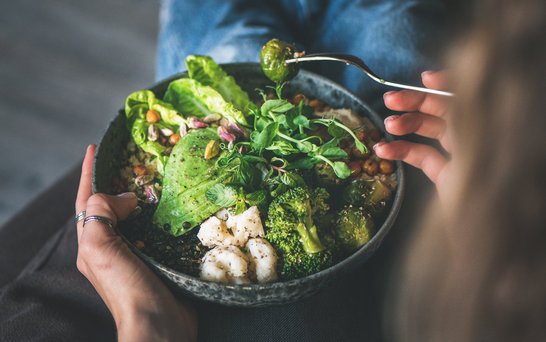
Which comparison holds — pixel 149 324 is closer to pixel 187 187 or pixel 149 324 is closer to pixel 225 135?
pixel 187 187

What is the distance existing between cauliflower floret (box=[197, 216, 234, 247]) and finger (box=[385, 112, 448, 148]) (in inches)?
15.9

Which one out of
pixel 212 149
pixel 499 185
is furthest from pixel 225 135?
pixel 499 185

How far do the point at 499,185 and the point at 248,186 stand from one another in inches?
18.2

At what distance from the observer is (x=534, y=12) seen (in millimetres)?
513

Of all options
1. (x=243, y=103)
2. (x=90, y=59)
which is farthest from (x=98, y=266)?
(x=90, y=59)

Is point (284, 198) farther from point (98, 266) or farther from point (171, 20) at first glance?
point (171, 20)

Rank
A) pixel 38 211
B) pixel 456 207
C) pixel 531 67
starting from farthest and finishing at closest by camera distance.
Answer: pixel 38 211 < pixel 456 207 < pixel 531 67

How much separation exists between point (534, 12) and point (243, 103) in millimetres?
666

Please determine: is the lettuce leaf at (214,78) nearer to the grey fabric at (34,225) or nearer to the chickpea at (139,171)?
the chickpea at (139,171)

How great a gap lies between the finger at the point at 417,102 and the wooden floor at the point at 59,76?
4.66 ft

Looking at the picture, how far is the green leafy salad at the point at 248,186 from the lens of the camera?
0.86 metres

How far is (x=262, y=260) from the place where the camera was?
0.85 meters

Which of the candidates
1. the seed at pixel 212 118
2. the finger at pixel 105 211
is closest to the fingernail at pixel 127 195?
the finger at pixel 105 211

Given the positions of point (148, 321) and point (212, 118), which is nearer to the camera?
point (148, 321)
